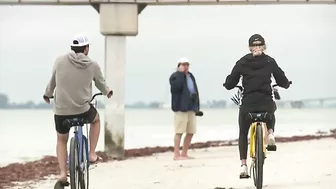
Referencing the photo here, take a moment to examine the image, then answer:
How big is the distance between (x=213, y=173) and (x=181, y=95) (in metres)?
3.05

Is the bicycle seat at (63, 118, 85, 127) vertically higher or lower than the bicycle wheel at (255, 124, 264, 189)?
higher

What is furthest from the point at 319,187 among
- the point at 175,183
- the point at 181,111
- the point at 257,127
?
the point at 181,111

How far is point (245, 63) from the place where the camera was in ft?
30.7

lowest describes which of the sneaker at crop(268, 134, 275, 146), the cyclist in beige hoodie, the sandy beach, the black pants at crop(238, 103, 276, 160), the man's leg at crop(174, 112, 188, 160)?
the sandy beach

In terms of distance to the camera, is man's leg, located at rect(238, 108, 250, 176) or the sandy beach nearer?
man's leg, located at rect(238, 108, 250, 176)

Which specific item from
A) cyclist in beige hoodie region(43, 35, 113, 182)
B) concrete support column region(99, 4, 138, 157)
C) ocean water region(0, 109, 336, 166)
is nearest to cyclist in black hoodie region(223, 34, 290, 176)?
cyclist in beige hoodie region(43, 35, 113, 182)

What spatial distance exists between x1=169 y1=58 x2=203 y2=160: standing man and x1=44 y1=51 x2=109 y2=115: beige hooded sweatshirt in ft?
19.0

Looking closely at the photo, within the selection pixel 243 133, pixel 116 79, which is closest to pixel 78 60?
pixel 243 133

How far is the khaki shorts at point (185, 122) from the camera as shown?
1477 centimetres

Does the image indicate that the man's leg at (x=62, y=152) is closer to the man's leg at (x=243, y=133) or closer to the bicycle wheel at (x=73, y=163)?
the bicycle wheel at (x=73, y=163)

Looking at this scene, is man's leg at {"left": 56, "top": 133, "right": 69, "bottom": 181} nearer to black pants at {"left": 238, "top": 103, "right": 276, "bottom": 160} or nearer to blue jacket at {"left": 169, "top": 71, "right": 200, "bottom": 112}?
black pants at {"left": 238, "top": 103, "right": 276, "bottom": 160}

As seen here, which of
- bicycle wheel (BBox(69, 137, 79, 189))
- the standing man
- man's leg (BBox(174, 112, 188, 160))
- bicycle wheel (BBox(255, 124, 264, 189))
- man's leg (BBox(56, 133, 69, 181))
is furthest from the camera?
man's leg (BBox(174, 112, 188, 160))

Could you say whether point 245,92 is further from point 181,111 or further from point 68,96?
point 181,111

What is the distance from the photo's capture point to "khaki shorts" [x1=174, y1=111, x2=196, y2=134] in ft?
48.5
